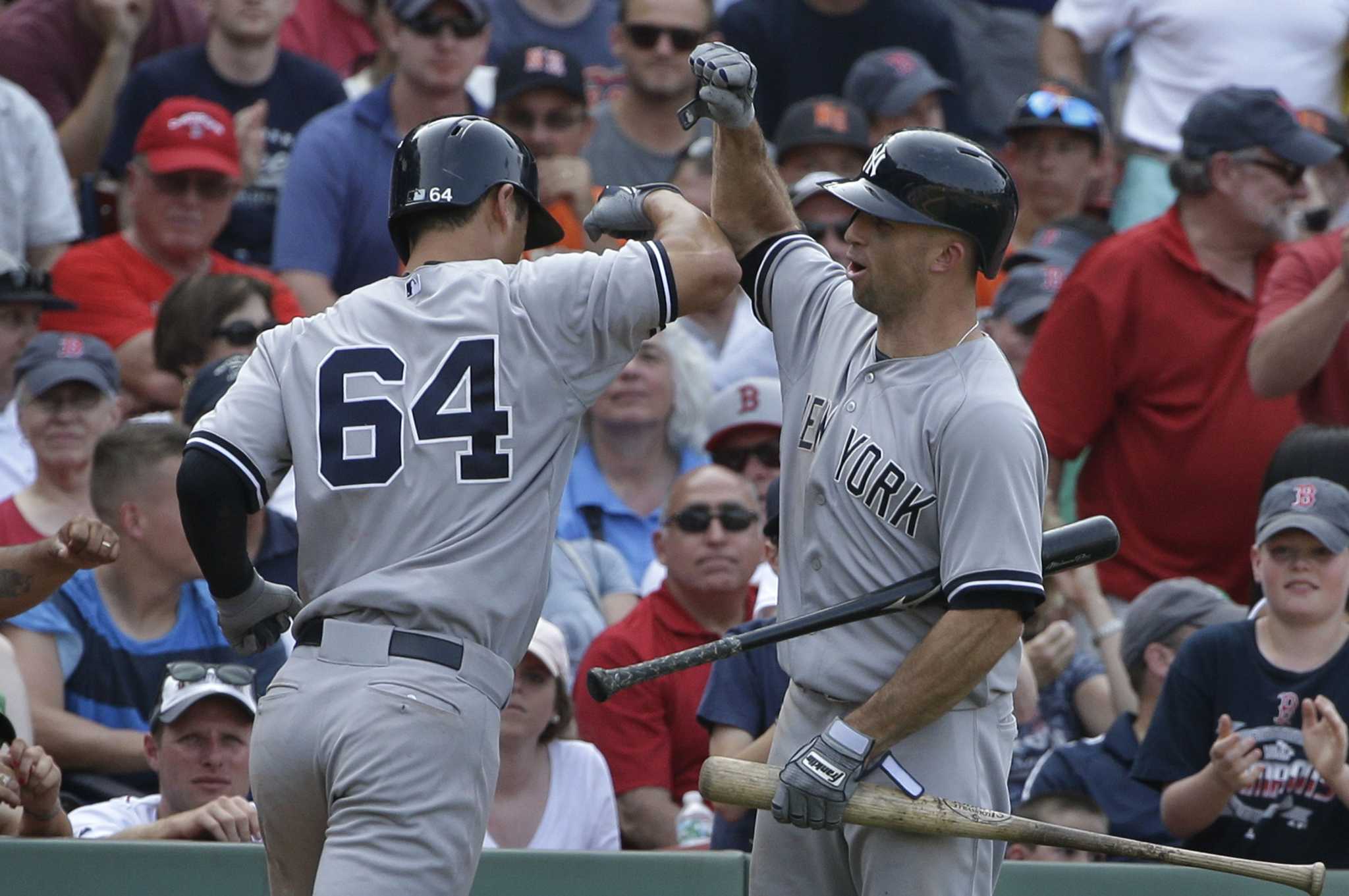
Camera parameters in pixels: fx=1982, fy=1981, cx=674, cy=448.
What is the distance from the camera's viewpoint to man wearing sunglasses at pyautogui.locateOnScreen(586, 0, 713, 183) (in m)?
8.64

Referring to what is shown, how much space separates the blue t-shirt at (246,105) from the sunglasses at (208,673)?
3491 mm

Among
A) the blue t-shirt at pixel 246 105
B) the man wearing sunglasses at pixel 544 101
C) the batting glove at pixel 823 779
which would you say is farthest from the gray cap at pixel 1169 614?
the blue t-shirt at pixel 246 105

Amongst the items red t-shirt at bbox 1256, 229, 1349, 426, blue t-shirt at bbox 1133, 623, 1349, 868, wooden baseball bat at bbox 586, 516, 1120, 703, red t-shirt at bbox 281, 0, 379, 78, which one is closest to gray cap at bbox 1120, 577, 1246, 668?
blue t-shirt at bbox 1133, 623, 1349, 868

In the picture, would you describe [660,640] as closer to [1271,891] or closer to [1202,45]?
[1271,891]

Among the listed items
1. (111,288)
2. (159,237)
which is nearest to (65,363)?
(111,288)

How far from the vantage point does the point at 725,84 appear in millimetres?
4105

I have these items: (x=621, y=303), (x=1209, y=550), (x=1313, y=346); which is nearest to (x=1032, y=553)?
(x=621, y=303)

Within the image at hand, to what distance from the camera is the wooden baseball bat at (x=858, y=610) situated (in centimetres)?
382

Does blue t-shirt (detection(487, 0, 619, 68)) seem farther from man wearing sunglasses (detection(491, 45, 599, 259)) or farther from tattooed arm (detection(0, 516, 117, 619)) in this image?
tattooed arm (detection(0, 516, 117, 619))

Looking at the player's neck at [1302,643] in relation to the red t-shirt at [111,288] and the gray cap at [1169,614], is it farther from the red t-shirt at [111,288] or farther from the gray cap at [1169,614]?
the red t-shirt at [111,288]

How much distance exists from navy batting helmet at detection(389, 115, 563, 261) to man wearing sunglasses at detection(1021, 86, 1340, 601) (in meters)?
3.35

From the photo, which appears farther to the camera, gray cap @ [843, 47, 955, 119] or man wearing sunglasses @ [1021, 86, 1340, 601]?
gray cap @ [843, 47, 955, 119]

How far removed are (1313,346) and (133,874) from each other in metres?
3.90

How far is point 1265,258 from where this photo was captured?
23.2 ft
